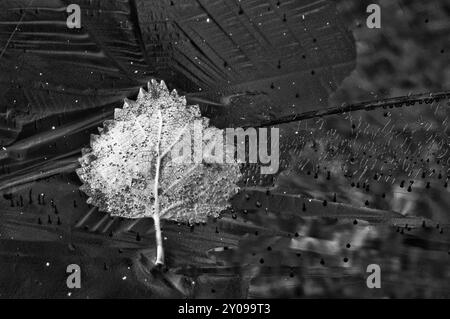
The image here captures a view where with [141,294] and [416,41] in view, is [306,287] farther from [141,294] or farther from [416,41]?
[416,41]

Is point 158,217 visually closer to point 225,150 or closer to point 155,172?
point 155,172

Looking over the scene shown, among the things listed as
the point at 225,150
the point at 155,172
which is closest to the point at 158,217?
the point at 155,172

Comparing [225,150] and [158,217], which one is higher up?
[225,150]

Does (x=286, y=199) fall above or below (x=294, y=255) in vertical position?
above

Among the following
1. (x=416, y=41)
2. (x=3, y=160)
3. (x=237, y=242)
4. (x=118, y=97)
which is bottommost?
(x=237, y=242)

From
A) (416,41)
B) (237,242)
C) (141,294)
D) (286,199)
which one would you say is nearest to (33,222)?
(141,294)

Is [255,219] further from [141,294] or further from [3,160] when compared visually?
[3,160]

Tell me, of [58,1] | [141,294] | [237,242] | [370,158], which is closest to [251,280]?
[237,242]
